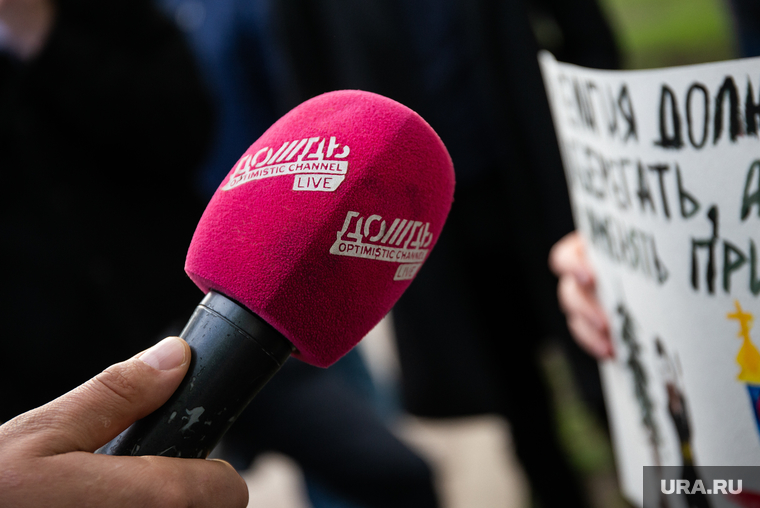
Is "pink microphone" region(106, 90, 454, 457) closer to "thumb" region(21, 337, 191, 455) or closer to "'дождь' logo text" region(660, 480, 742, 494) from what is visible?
"thumb" region(21, 337, 191, 455)

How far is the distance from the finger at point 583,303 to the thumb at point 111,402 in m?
0.49

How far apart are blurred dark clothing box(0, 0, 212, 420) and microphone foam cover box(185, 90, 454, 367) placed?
675 millimetres

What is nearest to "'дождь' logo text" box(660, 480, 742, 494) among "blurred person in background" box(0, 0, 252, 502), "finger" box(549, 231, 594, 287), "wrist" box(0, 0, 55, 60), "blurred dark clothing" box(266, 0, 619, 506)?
"finger" box(549, 231, 594, 287)

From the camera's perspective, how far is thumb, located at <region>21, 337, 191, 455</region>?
40cm

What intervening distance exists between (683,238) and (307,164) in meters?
0.31

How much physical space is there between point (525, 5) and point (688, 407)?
854mm

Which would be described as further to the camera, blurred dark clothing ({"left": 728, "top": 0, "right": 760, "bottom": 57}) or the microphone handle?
blurred dark clothing ({"left": 728, "top": 0, "right": 760, "bottom": 57})

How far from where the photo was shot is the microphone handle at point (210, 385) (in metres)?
0.43

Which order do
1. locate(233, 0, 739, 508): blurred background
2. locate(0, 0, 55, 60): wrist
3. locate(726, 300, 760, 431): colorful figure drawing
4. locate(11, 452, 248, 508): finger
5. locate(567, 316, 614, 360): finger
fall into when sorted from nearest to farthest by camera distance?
locate(11, 452, 248, 508): finger < locate(726, 300, 760, 431): colorful figure drawing < locate(567, 316, 614, 360): finger < locate(0, 0, 55, 60): wrist < locate(233, 0, 739, 508): blurred background

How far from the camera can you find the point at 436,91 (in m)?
1.38

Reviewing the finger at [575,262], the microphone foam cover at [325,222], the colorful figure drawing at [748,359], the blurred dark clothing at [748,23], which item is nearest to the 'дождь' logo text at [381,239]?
the microphone foam cover at [325,222]

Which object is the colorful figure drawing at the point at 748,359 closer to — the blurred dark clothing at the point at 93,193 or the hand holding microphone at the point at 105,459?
the hand holding microphone at the point at 105,459

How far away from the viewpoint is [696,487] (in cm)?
55

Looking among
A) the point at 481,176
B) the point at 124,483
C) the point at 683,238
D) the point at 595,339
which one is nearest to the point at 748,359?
the point at 683,238
